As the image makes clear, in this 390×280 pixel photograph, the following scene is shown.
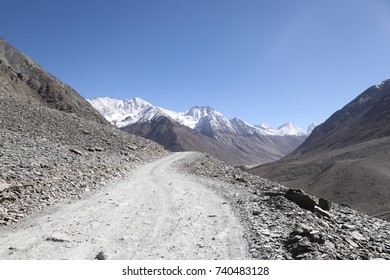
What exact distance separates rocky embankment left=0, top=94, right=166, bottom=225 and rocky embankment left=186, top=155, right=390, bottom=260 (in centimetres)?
1025

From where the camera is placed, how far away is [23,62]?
12656 centimetres

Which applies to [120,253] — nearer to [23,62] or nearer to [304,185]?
[304,185]

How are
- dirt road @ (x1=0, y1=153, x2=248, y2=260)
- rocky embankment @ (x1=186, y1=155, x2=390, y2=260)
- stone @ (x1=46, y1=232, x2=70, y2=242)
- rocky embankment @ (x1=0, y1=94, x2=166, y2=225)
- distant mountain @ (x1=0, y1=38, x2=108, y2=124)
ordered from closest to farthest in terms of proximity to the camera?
dirt road @ (x1=0, y1=153, x2=248, y2=260) < rocky embankment @ (x1=186, y1=155, x2=390, y2=260) < stone @ (x1=46, y1=232, x2=70, y2=242) < rocky embankment @ (x1=0, y1=94, x2=166, y2=225) < distant mountain @ (x1=0, y1=38, x2=108, y2=124)

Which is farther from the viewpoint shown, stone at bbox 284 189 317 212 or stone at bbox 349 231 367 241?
stone at bbox 284 189 317 212

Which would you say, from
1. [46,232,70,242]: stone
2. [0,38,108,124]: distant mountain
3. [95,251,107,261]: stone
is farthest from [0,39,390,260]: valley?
[0,38,108,124]: distant mountain

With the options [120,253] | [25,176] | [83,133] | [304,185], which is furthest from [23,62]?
[120,253]

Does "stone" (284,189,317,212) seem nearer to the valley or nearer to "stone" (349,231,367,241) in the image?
the valley

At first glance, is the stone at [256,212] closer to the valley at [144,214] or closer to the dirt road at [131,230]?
the valley at [144,214]

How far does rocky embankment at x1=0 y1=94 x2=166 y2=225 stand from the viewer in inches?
688

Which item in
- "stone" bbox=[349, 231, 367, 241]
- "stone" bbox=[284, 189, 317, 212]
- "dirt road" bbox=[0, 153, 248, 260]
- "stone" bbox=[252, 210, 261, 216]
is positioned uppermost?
"stone" bbox=[284, 189, 317, 212]

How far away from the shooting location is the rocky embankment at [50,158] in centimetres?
1747

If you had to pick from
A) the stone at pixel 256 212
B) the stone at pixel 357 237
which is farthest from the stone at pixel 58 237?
the stone at pixel 357 237

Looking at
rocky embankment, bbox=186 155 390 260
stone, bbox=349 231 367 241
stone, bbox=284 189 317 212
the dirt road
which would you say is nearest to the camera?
the dirt road
